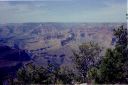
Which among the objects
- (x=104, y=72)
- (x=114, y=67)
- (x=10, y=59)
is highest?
(x=114, y=67)

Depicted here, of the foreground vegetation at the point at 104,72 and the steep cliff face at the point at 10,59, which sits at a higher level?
the foreground vegetation at the point at 104,72

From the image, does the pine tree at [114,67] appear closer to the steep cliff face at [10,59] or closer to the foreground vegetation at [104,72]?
the foreground vegetation at [104,72]

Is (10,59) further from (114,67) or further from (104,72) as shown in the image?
(104,72)

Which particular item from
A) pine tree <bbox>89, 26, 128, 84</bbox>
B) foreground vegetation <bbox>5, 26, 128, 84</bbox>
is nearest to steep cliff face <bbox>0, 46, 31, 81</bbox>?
foreground vegetation <bbox>5, 26, 128, 84</bbox>

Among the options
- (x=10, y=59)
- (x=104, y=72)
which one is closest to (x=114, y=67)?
(x=104, y=72)

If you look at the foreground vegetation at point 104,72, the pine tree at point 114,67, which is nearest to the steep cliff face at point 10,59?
the foreground vegetation at point 104,72

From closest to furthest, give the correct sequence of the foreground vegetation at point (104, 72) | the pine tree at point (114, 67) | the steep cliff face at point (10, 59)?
the pine tree at point (114, 67) < the foreground vegetation at point (104, 72) < the steep cliff face at point (10, 59)

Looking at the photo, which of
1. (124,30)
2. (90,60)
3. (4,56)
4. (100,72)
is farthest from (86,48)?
(4,56)

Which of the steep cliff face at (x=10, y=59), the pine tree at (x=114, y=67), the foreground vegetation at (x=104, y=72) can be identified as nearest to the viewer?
the pine tree at (x=114, y=67)

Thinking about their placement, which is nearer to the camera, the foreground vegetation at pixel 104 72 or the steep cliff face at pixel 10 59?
the foreground vegetation at pixel 104 72

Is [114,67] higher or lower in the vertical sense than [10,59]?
higher

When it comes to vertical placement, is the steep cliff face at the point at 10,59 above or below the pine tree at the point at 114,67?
below
